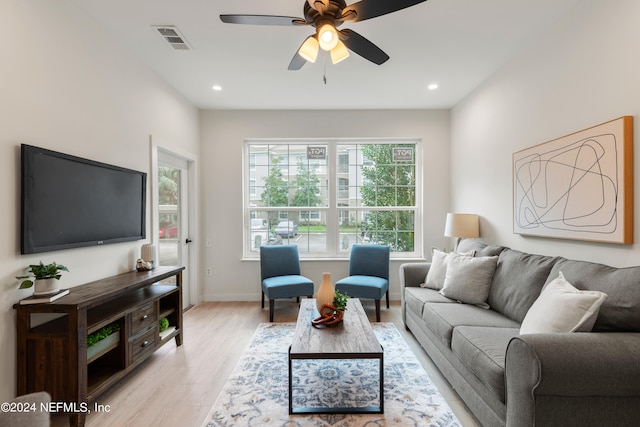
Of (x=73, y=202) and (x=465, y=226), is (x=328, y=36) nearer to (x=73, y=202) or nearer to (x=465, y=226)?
(x=73, y=202)

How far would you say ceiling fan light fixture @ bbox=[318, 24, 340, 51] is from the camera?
1808 millimetres

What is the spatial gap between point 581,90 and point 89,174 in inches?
147

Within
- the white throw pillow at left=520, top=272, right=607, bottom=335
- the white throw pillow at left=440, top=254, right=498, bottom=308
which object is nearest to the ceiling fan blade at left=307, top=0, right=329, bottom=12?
the white throw pillow at left=520, top=272, right=607, bottom=335

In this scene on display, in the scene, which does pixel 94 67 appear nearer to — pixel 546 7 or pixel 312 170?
pixel 312 170

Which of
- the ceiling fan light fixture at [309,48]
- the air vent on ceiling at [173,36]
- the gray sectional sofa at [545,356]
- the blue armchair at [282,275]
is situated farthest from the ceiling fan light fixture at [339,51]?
the blue armchair at [282,275]

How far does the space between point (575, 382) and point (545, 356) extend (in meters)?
0.17

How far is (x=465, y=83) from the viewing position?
3.55m

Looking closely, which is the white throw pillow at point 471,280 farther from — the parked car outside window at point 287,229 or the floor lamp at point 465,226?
the parked car outside window at point 287,229

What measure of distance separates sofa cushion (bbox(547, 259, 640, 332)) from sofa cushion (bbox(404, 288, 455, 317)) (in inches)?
44.8

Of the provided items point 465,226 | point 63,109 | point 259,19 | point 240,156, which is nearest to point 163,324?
point 63,109

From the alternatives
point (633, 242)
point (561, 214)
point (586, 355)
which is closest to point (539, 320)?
point (586, 355)

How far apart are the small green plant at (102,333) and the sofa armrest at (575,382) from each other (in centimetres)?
251

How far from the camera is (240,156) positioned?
14.5 ft

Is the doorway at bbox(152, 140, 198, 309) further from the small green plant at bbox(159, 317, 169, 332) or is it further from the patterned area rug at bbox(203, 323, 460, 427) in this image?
the patterned area rug at bbox(203, 323, 460, 427)
